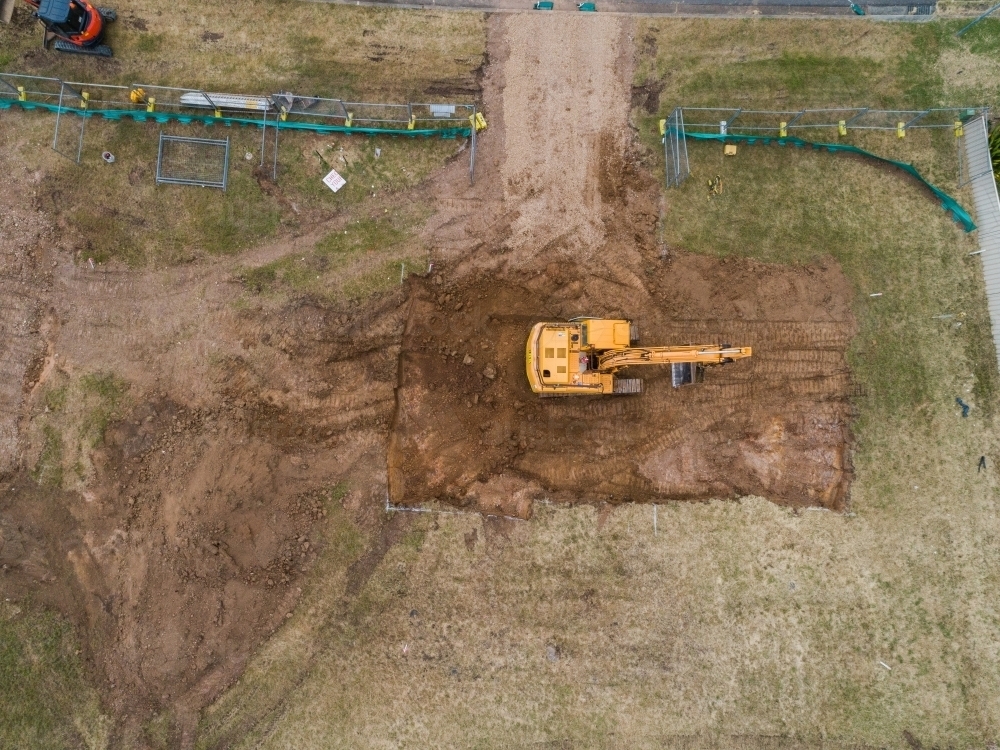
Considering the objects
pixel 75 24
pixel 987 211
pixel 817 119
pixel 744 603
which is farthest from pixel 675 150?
pixel 75 24

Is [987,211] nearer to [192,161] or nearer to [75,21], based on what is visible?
[192,161]

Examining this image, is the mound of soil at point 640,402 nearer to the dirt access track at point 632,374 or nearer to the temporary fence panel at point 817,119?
the dirt access track at point 632,374

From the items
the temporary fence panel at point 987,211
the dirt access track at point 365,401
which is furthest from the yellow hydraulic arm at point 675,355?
the temporary fence panel at point 987,211

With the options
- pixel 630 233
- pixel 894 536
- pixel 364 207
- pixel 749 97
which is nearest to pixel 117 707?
pixel 364 207

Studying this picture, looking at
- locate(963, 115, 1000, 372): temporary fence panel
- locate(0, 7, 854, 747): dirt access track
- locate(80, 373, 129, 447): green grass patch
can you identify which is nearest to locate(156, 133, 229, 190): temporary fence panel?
locate(0, 7, 854, 747): dirt access track

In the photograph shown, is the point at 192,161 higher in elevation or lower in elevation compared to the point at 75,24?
lower
